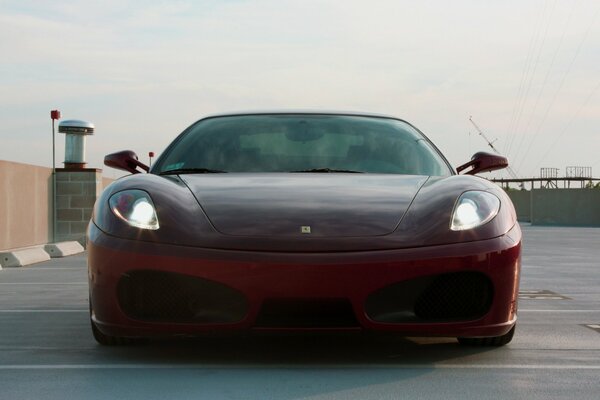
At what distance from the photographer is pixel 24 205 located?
1527 cm

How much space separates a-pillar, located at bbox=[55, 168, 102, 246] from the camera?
682 inches

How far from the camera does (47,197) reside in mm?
16953

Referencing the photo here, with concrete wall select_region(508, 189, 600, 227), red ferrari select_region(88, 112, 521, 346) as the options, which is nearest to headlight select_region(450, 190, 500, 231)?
red ferrari select_region(88, 112, 521, 346)

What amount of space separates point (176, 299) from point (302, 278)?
572 millimetres

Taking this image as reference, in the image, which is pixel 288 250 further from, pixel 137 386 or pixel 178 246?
pixel 137 386

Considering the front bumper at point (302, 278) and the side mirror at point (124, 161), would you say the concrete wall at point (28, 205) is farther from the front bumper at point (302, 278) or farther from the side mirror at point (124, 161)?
the front bumper at point (302, 278)

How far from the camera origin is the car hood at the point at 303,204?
13.4 feet

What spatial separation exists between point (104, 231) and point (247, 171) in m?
1.03

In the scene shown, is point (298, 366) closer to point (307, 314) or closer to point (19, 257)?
point (307, 314)

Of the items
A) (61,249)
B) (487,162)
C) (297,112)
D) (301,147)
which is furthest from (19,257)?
(487,162)

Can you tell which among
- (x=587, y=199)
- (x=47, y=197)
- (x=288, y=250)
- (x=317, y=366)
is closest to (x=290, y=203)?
(x=288, y=250)

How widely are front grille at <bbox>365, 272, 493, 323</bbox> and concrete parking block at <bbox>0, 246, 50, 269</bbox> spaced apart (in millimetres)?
8794

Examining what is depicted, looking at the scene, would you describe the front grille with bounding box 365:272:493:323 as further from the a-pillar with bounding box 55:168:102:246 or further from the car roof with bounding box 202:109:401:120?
the a-pillar with bounding box 55:168:102:246

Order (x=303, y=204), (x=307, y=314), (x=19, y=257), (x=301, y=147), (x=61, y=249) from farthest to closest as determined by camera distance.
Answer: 1. (x=61, y=249)
2. (x=19, y=257)
3. (x=301, y=147)
4. (x=303, y=204)
5. (x=307, y=314)
